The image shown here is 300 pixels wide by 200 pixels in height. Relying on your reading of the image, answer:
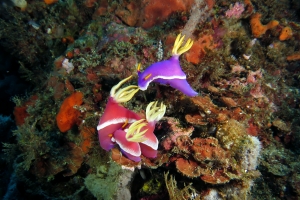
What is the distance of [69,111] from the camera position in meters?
3.39

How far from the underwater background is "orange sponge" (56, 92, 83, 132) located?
0.7 inches

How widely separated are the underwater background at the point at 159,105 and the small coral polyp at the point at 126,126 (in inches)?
0.6

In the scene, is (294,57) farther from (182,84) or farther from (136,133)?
(136,133)

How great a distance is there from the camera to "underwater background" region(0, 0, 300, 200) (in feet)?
7.91

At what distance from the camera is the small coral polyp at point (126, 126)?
218 centimetres

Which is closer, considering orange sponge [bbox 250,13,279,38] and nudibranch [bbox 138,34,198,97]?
nudibranch [bbox 138,34,198,97]

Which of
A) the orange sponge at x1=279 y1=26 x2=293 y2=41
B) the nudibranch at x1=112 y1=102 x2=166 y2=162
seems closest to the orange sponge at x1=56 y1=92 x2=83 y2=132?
the nudibranch at x1=112 y1=102 x2=166 y2=162

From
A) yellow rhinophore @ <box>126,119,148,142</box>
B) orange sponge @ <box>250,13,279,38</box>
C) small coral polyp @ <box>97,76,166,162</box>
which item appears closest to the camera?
yellow rhinophore @ <box>126,119,148,142</box>

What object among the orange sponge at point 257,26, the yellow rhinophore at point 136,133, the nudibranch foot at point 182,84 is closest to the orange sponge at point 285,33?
the orange sponge at point 257,26

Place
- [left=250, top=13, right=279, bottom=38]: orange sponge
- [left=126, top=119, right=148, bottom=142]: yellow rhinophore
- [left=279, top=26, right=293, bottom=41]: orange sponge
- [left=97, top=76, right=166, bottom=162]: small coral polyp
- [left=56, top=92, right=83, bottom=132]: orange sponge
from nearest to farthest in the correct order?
[left=126, top=119, right=148, bottom=142]: yellow rhinophore, [left=97, top=76, right=166, bottom=162]: small coral polyp, [left=56, top=92, right=83, bottom=132]: orange sponge, [left=250, top=13, right=279, bottom=38]: orange sponge, [left=279, top=26, right=293, bottom=41]: orange sponge

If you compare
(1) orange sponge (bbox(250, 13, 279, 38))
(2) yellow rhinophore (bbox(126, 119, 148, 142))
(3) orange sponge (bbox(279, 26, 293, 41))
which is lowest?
(3) orange sponge (bbox(279, 26, 293, 41))

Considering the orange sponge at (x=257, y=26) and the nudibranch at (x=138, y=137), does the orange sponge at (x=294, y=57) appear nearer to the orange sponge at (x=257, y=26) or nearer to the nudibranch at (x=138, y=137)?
the orange sponge at (x=257, y=26)

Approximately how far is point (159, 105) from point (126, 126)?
0.88 meters

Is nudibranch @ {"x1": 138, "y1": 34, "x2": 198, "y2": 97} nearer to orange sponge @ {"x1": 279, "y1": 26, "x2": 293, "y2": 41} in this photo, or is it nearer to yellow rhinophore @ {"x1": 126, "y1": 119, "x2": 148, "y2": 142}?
yellow rhinophore @ {"x1": 126, "y1": 119, "x2": 148, "y2": 142}
